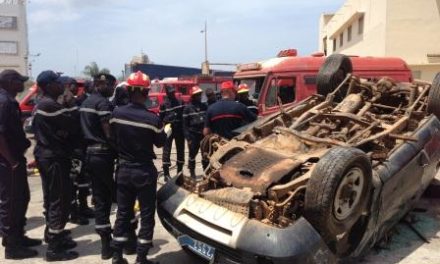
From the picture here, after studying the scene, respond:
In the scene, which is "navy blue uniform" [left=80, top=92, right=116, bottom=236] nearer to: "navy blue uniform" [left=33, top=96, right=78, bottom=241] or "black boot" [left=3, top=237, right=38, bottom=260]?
"navy blue uniform" [left=33, top=96, right=78, bottom=241]

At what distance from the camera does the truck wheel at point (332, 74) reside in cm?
673

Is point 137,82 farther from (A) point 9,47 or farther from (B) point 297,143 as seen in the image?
(A) point 9,47

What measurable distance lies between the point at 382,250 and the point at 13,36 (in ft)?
204

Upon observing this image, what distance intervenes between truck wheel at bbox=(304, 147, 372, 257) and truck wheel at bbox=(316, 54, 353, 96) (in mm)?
2827

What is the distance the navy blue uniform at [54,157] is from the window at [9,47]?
59.6m

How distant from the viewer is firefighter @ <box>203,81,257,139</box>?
6590 millimetres

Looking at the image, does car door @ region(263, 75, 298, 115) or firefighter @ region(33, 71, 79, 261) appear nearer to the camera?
firefighter @ region(33, 71, 79, 261)

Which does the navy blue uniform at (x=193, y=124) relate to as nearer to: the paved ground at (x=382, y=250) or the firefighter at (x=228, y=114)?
the firefighter at (x=228, y=114)

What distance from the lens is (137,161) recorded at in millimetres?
4281

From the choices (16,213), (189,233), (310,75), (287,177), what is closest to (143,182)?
(189,233)

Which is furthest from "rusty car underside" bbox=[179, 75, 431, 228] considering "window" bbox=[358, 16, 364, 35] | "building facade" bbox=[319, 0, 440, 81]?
"window" bbox=[358, 16, 364, 35]

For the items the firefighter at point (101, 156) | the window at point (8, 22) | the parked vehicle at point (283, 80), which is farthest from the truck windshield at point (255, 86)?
the window at point (8, 22)

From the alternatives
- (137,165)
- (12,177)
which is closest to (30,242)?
(12,177)

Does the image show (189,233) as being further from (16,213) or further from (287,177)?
(16,213)
